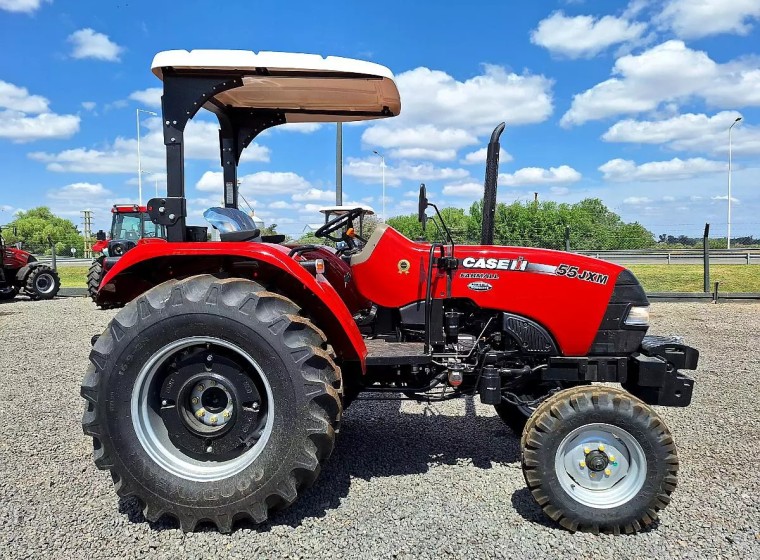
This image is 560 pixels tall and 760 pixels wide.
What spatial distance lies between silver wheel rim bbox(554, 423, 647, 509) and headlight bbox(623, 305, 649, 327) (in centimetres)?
69

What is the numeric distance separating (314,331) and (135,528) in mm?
1299

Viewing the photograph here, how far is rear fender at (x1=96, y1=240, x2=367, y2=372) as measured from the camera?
2840mm

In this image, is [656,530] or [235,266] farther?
[235,266]

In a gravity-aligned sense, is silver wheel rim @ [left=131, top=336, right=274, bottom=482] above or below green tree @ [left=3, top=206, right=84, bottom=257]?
below

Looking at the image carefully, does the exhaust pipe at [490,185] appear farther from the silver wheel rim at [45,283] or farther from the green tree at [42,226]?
the green tree at [42,226]

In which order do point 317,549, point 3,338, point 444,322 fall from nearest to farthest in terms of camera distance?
point 317,549, point 444,322, point 3,338

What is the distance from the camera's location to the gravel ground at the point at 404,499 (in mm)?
2627

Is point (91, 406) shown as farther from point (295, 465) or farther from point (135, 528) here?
point (295, 465)

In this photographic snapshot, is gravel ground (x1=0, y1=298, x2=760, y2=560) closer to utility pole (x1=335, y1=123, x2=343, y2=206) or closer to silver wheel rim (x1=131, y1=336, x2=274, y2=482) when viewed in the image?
silver wheel rim (x1=131, y1=336, x2=274, y2=482)

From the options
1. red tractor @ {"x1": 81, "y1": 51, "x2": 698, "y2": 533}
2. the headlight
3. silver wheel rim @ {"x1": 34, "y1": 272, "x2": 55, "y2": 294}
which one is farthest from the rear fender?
silver wheel rim @ {"x1": 34, "y1": 272, "x2": 55, "y2": 294}

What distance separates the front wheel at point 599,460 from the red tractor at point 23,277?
13925 millimetres

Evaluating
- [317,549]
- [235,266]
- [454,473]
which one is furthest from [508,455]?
[235,266]


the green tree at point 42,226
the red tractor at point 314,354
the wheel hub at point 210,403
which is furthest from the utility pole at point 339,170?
the green tree at point 42,226

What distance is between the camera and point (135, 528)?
Result: 279 cm
